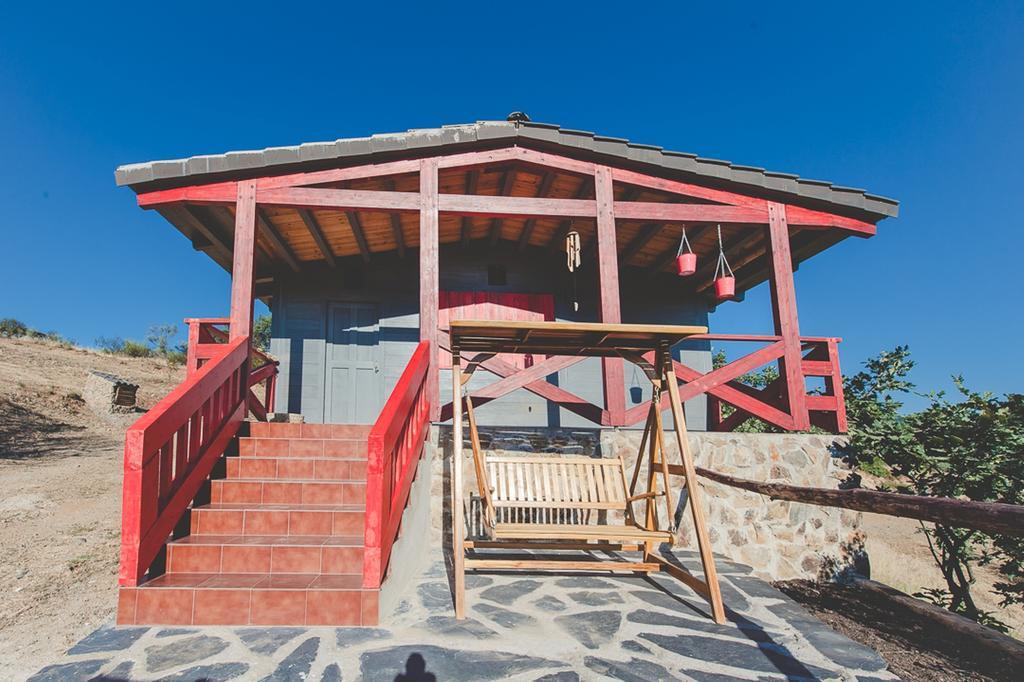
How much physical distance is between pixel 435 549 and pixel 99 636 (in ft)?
8.59

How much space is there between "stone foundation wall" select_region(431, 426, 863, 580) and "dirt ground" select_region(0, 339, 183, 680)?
3.04 m

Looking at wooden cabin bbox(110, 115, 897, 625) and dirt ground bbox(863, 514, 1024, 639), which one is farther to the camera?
dirt ground bbox(863, 514, 1024, 639)

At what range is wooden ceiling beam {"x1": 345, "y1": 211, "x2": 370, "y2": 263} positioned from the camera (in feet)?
23.8

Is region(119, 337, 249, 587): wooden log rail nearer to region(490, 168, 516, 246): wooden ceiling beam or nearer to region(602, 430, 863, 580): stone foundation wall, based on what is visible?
region(602, 430, 863, 580): stone foundation wall

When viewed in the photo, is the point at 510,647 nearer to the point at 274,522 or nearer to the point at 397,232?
the point at 274,522

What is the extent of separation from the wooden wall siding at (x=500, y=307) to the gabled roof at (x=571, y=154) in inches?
113

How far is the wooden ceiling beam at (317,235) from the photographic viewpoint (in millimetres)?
6907

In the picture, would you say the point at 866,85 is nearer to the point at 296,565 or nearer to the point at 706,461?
the point at 706,461

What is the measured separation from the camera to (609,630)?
3291 mm

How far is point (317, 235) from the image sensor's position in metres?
7.46

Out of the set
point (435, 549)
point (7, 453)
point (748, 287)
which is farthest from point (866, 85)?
point (7, 453)

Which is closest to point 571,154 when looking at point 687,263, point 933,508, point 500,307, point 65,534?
point 687,263

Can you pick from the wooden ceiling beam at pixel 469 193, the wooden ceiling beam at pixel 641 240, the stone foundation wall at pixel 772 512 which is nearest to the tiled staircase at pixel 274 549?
the stone foundation wall at pixel 772 512

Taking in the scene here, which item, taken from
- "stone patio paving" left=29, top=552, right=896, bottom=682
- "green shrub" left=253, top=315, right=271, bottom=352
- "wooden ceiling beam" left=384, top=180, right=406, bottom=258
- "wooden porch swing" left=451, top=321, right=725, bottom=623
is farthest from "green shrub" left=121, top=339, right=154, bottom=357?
"stone patio paving" left=29, top=552, right=896, bottom=682
